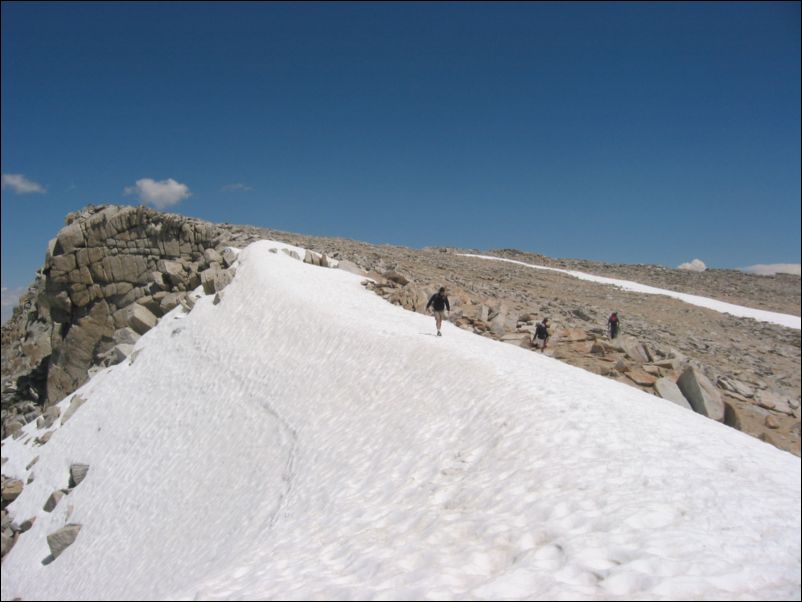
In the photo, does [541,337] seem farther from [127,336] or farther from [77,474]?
[127,336]

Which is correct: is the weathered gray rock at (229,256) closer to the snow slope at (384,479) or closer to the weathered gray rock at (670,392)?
the snow slope at (384,479)

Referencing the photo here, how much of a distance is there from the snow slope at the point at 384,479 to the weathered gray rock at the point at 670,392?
127 inches

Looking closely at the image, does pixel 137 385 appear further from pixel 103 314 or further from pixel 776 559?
pixel 776 559

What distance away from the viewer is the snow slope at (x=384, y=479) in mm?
5832

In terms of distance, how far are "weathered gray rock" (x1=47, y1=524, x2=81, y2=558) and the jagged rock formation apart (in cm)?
956

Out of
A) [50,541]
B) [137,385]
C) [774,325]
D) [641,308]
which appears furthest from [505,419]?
[774,325]

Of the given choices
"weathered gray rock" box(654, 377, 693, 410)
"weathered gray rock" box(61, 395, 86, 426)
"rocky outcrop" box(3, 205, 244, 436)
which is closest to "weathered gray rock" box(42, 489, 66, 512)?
"weathered gray rock" box(61, 395, 86, 426)

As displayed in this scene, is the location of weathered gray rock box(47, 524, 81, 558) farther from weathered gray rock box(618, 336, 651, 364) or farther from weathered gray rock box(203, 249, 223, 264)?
weathered gray rock box(618, 336, 651, 364)

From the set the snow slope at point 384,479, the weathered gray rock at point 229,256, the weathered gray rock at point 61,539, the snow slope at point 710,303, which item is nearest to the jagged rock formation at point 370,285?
the weathered gray rock at point 229,256

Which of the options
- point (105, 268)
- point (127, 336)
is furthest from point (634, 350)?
point (105, 268)

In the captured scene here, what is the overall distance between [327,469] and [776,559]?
814cm

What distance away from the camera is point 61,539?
1567cm

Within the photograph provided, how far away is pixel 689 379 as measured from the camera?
16.2 metres

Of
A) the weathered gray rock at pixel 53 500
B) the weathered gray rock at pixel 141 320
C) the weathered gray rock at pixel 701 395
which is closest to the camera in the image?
the weathered gray rock at pixel 701 395
